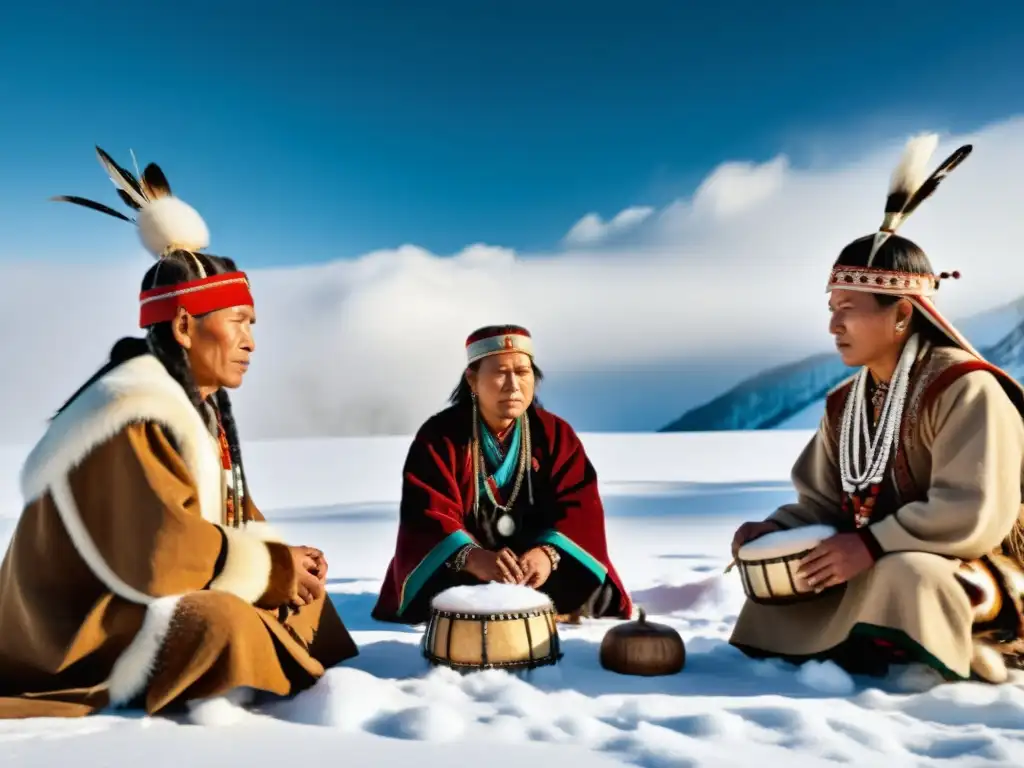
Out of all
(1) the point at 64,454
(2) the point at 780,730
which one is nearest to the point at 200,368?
(1) the point at 64,454

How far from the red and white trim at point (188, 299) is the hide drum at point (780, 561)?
1942 millimetres

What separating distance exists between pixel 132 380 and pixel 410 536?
1370 mm

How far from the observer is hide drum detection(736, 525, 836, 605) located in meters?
3.06

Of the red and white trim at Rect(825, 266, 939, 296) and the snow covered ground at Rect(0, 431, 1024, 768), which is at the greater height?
the red and white trim at Rect(825, 266, 939, 296)

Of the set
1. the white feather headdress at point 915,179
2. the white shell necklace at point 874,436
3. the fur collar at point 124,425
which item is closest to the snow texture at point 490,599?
the fur collar at point 124,425

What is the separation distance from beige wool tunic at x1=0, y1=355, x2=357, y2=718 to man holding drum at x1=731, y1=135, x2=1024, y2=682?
1.70 meters

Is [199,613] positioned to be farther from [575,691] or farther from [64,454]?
[575,691]

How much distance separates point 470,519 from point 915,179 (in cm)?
217

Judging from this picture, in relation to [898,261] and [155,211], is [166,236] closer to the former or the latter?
[155,211]

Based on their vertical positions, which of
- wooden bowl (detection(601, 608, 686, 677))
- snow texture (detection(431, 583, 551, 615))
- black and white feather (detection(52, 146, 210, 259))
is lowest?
wooden bowl (detection(601, 608, 686, 677))

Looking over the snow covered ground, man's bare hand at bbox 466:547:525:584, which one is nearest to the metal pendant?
man's bare hand at bbox 466:547:525:584

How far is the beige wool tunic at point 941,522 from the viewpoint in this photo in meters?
2.84

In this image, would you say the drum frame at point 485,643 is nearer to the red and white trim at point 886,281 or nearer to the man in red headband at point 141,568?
the man in red headband at point 141,568

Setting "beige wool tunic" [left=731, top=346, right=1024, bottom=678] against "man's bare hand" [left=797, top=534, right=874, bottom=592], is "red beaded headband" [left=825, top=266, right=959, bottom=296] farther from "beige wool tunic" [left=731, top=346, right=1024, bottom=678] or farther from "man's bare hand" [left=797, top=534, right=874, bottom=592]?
"man's bare hand" [left=797, top=534, right=874, bottom=592]
